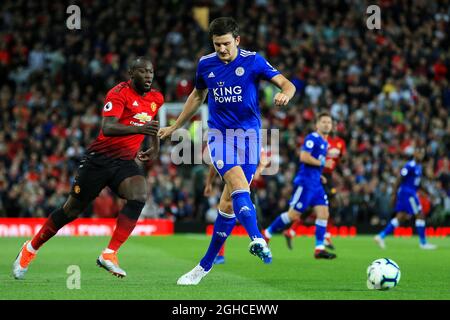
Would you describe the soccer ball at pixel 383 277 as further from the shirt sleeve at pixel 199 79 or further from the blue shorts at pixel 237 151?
the shirt sleeve at pixel 199 79

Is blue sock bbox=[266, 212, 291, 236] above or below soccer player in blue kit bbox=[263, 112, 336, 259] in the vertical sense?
below

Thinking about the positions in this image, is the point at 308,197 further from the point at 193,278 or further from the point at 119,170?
the point at 193,278

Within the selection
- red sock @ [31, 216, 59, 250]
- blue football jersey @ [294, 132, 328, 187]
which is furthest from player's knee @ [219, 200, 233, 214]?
blue football jersey @ [294, 132, 328, 187]

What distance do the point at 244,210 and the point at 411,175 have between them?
10127mm

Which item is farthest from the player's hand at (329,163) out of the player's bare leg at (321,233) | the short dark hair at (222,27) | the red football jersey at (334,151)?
the short dark hair at (222,27)

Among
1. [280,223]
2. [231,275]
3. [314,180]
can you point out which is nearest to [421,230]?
[280,223]

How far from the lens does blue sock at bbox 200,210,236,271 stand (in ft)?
30.0

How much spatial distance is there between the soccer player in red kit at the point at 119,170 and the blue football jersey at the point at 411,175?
8.96 m

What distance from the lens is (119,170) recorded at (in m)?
9.87

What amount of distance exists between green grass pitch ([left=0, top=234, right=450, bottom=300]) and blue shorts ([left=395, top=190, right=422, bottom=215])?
997 mm

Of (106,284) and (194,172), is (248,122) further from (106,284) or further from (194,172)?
(194,172)

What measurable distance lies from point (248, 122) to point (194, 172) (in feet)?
53.2

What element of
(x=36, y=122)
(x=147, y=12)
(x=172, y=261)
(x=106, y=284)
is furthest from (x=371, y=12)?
(x=106, y=284)

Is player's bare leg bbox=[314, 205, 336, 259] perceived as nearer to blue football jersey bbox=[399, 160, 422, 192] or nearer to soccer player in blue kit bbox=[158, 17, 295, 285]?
blue football jersey bbox=[399, 160, 422, 192]
